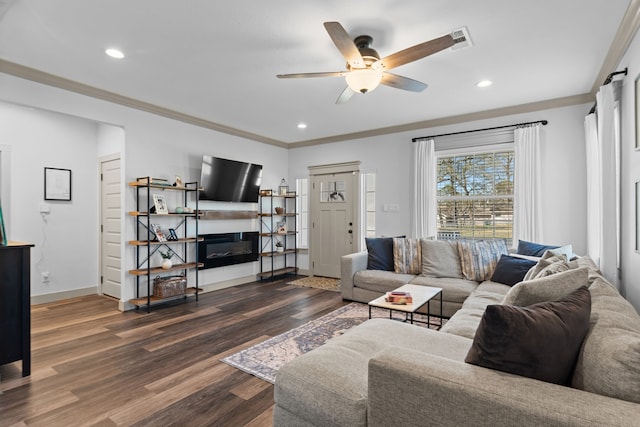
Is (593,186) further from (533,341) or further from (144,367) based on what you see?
(144,367)

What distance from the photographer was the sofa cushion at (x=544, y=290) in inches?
55.7

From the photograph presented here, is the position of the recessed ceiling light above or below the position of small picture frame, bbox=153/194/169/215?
above

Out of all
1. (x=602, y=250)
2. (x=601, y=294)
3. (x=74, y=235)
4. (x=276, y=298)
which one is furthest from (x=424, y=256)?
(x=74, y=235)

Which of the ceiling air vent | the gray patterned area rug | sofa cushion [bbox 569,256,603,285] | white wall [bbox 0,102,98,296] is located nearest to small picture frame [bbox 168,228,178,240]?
white wall [bbox 0,102,98,296]

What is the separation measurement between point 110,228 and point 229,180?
1845 millimetres

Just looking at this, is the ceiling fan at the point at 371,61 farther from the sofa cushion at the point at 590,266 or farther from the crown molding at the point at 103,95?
the crown molding at the point at 103,95

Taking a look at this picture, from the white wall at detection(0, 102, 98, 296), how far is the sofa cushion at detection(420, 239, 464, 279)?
4846mm

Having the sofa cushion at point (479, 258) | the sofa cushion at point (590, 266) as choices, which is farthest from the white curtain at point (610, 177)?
the sofa cushion at point (479, 258)

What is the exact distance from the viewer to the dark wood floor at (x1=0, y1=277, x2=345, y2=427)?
1.99 metres

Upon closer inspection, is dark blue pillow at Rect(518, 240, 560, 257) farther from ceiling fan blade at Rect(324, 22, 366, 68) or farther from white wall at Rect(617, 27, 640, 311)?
ceiling fan blade at Rect(324, 22, 366, 68)

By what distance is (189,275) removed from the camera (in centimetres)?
489

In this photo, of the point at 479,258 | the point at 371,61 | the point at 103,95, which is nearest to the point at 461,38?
the point at 371,61

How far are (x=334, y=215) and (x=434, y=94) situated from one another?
284cm

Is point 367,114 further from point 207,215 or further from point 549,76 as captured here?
point 207,215
